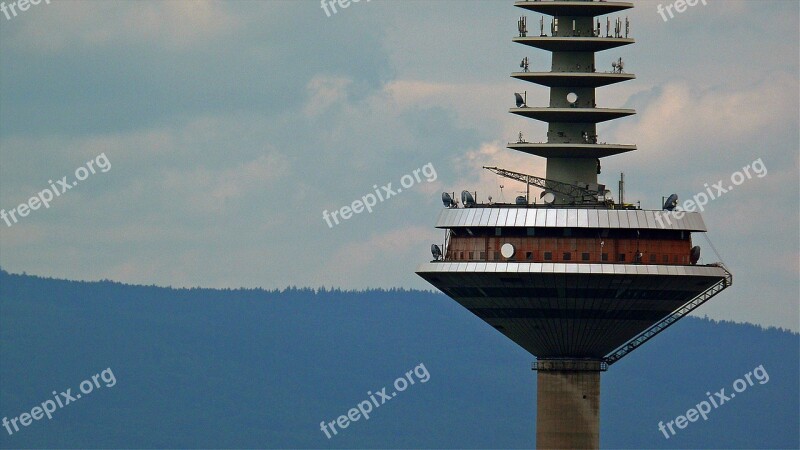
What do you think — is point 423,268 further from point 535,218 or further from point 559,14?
point 559,14

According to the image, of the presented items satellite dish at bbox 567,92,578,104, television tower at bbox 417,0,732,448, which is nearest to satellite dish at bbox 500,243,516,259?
television tower at bbox 417,0,732,448

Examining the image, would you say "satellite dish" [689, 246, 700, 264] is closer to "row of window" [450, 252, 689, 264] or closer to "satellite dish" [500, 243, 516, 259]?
"row of window" [450, 252, 689, 264]

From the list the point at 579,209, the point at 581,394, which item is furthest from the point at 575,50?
the point at 581,394

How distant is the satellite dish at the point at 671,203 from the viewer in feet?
622

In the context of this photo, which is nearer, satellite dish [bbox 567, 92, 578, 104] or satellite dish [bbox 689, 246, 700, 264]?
satellite dish [bbox 689, 246, 700, 264]

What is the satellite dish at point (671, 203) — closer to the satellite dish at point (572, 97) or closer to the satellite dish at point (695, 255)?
the satellite dish at point (695, 255)

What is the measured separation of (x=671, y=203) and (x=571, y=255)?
353 inches

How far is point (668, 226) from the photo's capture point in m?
189

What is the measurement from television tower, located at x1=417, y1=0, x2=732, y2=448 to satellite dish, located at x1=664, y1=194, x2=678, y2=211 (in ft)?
0.37

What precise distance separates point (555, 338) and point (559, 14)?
86.7ft

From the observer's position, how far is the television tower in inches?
7436

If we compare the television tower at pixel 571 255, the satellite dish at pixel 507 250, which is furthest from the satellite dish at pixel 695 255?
the satellite dish at pixel 507 250

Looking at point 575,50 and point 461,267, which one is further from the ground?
point 575,50

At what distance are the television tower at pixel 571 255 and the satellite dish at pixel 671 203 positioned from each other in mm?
112
